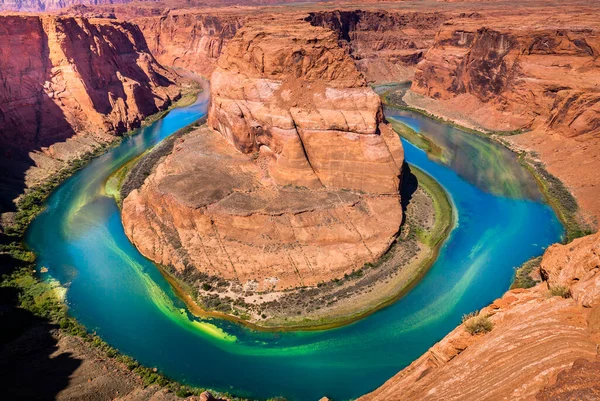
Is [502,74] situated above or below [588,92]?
above

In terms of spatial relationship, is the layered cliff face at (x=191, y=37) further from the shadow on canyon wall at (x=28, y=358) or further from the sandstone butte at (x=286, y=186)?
the shadow on canyon wall at (x=28, y=358)

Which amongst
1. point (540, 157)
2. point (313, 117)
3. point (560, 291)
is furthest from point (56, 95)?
point (540, 157)

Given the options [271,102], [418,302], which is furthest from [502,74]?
[418,302]

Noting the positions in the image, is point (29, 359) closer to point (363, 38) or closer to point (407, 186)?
point (407, 186)

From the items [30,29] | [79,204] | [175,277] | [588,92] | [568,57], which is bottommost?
[175,277]

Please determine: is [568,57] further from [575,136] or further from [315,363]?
[315,363]

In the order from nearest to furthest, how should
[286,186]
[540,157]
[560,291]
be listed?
[560,291], [286,186], [540,157]

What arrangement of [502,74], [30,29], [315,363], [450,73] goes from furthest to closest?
[450,73], [502,74], [30,29], [315,363]
